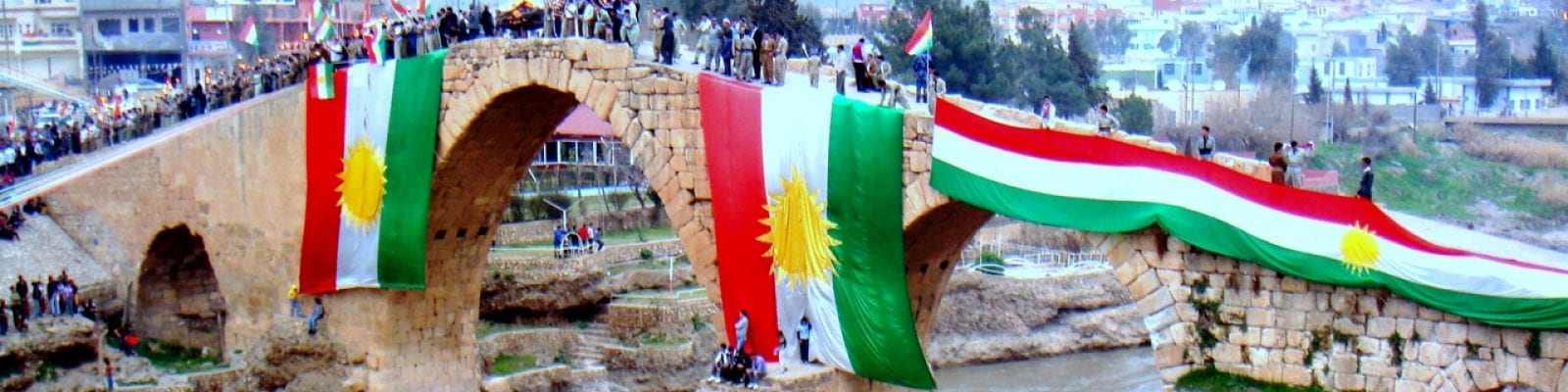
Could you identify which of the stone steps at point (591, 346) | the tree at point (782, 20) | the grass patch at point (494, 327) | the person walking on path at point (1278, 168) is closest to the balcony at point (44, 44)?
the tree at point (782, 20)

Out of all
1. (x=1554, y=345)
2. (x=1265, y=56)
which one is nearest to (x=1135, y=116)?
(x=1265, y=56)

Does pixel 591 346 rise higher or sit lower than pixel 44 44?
lower

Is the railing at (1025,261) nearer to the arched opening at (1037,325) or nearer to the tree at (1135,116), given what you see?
the arched opening at (1037,325)

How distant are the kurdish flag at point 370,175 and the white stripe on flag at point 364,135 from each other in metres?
0.01

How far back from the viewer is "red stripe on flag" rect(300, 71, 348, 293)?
26.7 metres

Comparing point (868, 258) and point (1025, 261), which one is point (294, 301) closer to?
point (868, 258)

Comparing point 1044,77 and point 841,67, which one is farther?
point 1044,77

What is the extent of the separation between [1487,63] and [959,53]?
29830 mm

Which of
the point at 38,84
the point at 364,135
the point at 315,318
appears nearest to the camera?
the point at 364,135

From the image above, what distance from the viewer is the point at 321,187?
88.5 ft

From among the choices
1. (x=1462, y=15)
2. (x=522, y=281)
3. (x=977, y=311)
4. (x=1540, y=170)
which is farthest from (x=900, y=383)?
(x=1462, y=15)

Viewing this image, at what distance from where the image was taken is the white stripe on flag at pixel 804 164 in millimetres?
20312

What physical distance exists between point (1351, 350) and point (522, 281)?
67.7 feet

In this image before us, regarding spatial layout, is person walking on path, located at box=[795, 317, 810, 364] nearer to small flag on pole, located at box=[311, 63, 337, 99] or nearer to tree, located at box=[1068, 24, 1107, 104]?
small flag on pole, located at box=[311, 63, 337, 99]
